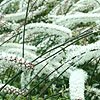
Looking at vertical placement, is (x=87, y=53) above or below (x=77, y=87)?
above

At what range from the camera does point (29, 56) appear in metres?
2.23

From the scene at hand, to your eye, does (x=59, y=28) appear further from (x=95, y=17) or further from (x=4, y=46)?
(x=4, y=46)

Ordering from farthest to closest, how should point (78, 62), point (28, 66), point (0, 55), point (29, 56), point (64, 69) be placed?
1. point (29, 56)
2. point (64, 69)
3. point (78, 62)
4. point (0, 55)
5. point (28, 66)

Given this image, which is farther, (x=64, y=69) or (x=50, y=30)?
(x=50, y=30)

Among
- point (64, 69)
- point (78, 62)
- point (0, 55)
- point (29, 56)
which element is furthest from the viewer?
point (29, 56)

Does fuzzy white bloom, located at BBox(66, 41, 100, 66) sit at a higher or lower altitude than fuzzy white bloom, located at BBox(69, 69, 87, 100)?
higher

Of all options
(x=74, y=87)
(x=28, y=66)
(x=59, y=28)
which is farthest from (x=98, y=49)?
(x=59, y=28)

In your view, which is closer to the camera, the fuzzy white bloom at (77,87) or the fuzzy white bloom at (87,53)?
the fuzzy white bloom at (77,87)

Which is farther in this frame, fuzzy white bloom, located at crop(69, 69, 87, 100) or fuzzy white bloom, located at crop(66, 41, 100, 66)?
fuzzy white bloom, located at crop(66, 41, 100, 66)

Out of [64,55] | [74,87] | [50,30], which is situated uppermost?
[50,30]

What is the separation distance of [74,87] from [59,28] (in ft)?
3.12

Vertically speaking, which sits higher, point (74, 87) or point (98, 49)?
point (98, 49)

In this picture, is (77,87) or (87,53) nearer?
(77,87)

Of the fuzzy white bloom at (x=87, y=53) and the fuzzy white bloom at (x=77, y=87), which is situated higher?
the fuzzy white bloom at (x=87, y=53)
